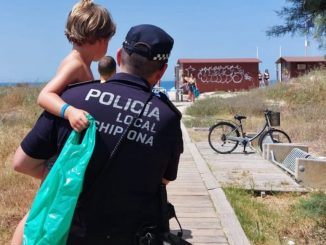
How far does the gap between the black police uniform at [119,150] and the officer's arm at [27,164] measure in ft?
0.37

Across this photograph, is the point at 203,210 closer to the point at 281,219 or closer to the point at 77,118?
the point at 281,219

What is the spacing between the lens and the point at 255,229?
6.04m

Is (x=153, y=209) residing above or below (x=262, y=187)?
above

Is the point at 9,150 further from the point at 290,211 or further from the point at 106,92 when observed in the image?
the point at 106,92

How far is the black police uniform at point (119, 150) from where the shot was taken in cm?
220

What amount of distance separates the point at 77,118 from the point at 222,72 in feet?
129

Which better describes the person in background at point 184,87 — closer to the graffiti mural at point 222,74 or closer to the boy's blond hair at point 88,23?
the graffiti mural at point 222,74

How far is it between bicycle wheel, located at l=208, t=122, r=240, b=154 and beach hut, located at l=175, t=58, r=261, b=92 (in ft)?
89.4

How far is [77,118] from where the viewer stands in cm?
216

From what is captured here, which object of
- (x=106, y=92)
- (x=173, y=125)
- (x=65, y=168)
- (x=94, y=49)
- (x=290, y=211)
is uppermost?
(x=94, y=49)

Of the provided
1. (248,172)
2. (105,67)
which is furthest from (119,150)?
(248,172)

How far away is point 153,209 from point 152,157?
0.22 metres

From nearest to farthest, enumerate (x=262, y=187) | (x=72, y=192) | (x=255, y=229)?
1. (x=72, y=192)
2. (x=255, y=229)
3. (x=262, y=187)

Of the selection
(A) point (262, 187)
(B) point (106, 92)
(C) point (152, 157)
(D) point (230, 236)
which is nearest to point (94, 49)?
(B) point (106, 92)
